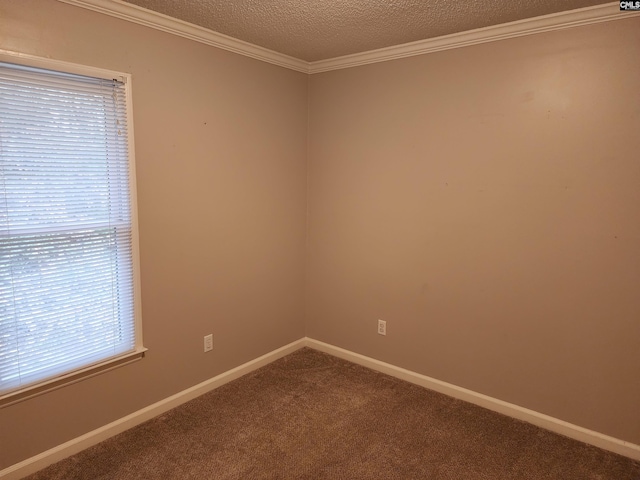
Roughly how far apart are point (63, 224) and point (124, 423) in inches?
47.8

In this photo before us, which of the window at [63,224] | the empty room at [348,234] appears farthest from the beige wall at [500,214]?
the window at [63,224]

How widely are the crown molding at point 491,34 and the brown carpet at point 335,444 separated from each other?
2338mm

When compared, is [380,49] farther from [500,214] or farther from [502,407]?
[502,407]

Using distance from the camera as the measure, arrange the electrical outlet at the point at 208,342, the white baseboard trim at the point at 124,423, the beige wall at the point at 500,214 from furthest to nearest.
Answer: the electrical outlet at the point at 208,342 → the beige wall at the point at 500,214 → the white baseboard trim at the point at 124,423

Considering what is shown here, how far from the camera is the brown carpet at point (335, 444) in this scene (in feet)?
7.05

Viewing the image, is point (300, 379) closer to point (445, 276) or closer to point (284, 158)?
point (445, 276)

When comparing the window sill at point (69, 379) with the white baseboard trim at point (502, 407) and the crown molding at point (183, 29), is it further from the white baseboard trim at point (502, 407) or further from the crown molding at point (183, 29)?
the crown molding at point (183, 29)

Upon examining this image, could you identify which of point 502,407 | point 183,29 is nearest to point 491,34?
point 183,29

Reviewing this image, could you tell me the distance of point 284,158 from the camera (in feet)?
10.8

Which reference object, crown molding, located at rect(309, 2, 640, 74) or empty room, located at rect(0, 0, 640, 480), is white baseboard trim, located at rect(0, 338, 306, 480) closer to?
empty room, located at rect(0, 0, 640, 480)

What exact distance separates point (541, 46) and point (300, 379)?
2673 mm

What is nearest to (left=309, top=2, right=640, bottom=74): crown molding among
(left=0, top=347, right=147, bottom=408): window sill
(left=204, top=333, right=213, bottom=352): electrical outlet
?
(left=204, top=333, right=213, bottom=352): electrical outlet

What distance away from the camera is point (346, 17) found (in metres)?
2.33

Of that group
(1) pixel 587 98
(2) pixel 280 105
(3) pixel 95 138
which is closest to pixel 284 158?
(2) pixel 280 105
